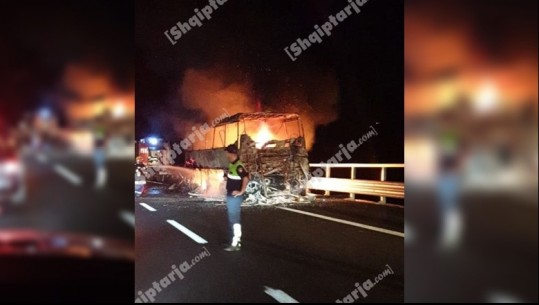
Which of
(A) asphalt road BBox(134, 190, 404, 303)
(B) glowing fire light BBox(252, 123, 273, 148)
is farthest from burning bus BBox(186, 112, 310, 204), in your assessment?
(A) asphalt road BBox(134, 190, 404, 303)

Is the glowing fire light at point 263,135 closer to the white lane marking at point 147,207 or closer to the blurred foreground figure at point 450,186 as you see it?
the white lane marking at point 147,207

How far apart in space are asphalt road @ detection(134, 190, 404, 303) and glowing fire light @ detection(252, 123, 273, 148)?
2.29 m

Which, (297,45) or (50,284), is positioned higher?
(297,45)

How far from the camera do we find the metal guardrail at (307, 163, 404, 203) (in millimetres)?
9766

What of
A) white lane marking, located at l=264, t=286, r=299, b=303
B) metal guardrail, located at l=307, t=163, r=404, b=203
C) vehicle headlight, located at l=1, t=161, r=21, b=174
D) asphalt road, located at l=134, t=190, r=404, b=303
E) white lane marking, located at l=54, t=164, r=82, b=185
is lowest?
white lane marking, located at l=264, t=286, r=299, b=303

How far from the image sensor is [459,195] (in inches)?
175

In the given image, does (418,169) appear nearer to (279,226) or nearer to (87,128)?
(87,128)

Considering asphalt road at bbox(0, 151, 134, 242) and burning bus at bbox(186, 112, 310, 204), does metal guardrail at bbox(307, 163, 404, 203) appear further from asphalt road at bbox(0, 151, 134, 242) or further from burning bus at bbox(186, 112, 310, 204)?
asphalt road at bbox(0, 151, 134, 242)

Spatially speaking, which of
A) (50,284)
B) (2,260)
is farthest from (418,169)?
(2,260)

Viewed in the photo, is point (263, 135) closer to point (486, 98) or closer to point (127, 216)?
point (486, 98)

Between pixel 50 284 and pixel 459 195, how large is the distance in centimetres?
367

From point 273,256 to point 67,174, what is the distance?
272 centimetres

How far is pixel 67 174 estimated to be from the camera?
12.9 ft

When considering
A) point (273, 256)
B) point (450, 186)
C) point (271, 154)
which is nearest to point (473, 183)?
point (450, 186)
